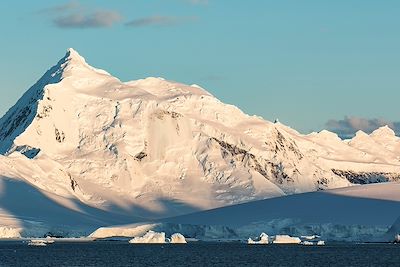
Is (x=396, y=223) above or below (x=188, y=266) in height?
above

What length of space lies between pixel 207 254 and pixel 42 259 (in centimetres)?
2680

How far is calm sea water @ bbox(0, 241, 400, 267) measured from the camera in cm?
13738

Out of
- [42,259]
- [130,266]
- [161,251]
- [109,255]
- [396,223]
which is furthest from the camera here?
[396,223]

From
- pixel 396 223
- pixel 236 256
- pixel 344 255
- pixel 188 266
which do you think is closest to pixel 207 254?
pixel 236 256

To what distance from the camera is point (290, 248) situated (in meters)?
187

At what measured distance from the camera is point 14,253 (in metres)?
168

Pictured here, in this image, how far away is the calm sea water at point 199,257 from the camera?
5408 inches

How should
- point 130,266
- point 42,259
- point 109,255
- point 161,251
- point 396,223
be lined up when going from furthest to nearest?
point 396,223
point 161,251
point 109,255
point 42,259
point 130,266

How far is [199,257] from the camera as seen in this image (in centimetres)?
15425

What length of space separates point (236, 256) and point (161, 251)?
2325cm

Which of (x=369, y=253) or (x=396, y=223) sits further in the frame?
(x=396, y=223)

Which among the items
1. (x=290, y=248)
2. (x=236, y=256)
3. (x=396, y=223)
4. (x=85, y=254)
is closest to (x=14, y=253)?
(x=85, y=254)

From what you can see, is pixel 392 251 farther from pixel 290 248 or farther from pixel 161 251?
pixel 161 251

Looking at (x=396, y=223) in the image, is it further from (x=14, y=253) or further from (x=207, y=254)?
(x=14, y=253)
